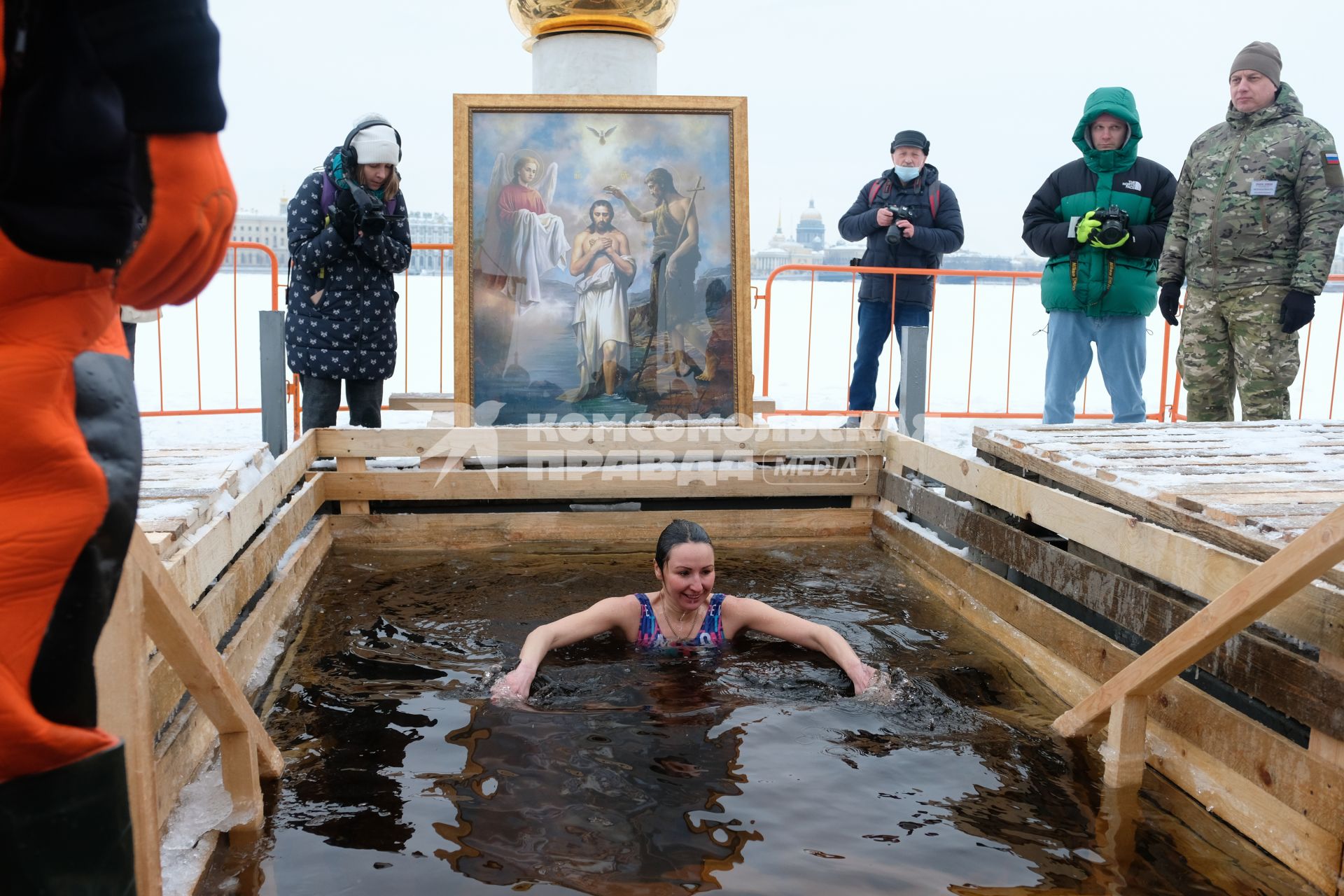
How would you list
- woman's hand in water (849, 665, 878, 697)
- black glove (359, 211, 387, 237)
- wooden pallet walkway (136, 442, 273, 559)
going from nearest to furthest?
1. wooden pallet walkway (136, 442, 273, 559)
2. woman's hand in water (849, 665, 878, 697)
3. black glove (359, 211, 387, 237)

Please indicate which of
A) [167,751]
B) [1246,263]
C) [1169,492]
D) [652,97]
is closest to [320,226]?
[652,97]

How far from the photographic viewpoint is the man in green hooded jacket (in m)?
7.07

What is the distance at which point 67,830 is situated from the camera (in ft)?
5.65

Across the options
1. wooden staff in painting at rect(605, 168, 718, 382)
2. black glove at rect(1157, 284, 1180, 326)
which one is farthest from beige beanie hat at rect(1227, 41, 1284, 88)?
wooden staff in painting at rect(605, 168, 718, 382)

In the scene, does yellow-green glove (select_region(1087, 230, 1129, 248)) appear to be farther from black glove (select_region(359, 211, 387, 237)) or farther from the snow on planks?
black glove (select_region(359, 211, 387, 237))

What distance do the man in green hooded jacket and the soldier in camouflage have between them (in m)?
0.50

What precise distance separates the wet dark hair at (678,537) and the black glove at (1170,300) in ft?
12.1

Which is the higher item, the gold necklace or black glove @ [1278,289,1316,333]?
black glove @ [1278,289,1316,333]

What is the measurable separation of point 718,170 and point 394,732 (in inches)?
210

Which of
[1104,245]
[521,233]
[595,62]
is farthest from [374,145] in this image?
[1104,245]

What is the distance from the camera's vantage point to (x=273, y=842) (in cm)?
312

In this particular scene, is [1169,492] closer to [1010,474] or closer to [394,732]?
[1010,474]

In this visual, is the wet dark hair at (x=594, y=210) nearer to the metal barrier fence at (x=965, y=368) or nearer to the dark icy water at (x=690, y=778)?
the metal barrier fence at (x=965, y=368)

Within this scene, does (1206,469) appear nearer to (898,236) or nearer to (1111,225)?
(1111,225)
